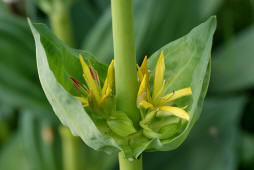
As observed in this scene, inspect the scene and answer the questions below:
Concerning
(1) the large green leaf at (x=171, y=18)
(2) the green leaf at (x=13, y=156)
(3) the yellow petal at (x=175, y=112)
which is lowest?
(2) the green leaf at (x=13, y=156)

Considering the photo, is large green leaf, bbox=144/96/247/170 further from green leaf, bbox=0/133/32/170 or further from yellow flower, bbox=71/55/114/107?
yellow flower, bbox=71/55/114/107

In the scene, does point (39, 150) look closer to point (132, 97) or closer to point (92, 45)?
point (92, 45)

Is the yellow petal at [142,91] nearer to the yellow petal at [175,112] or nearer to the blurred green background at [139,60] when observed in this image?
the yellow petal at [175,112]

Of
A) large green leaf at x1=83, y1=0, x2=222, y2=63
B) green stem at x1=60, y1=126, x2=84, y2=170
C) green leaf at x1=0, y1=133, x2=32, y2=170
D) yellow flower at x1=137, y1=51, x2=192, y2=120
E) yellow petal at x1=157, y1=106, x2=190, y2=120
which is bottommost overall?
green leaf at x1=0, y1=133, x2=32, y2=170

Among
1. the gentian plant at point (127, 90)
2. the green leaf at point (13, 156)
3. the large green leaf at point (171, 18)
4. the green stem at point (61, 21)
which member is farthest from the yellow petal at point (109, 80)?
the green leaf at point (13, 156)

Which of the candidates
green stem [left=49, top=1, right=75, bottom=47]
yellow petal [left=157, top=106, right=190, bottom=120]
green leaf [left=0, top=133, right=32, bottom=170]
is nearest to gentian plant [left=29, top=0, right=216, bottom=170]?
yellow petal [left=157, top=106, right=190, bottom=120]

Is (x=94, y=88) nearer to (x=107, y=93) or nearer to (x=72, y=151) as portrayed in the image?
(x=107, y=93)
